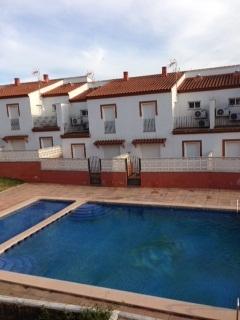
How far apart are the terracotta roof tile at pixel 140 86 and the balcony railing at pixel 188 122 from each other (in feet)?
8.38

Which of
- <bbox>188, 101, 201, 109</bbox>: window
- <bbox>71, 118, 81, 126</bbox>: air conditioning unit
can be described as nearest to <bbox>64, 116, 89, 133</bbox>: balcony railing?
<bbox>71, 118, 81, 126</bbox>: air conditioning unit

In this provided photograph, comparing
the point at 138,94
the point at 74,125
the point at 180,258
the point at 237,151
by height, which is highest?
the point at 138,94

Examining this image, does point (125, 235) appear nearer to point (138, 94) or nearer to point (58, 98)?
point (138, 94)

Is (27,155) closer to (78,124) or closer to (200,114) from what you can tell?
(78,124)

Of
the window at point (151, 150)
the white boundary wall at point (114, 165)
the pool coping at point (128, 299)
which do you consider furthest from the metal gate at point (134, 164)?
the pool coping at point (128, 299)

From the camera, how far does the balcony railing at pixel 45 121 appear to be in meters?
27.7

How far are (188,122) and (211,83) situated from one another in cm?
339

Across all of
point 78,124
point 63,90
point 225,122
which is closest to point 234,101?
point 225,122

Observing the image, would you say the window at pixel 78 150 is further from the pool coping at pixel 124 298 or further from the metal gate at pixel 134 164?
the pool coping at pixel 124 298

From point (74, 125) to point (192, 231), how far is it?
15.9m

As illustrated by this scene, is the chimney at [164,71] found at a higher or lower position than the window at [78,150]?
higher

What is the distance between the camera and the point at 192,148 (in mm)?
21766

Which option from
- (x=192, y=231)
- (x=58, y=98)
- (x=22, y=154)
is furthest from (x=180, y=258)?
(x=58, y=98)

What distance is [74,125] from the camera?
88.7ft
